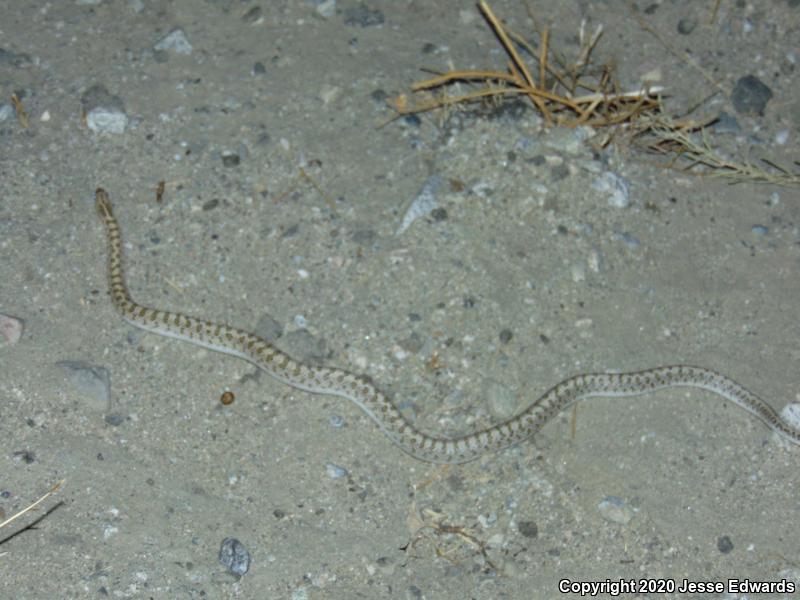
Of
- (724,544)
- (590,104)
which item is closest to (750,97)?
(590,104)

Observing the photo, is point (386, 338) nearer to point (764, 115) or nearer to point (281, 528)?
point (281, 528)

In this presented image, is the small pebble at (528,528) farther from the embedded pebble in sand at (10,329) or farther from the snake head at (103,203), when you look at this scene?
the snake head at (103,203)

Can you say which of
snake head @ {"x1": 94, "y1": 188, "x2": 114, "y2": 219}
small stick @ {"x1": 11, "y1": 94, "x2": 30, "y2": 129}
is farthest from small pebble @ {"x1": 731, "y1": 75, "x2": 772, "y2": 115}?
small stick @ {"x1": 11, "y1": 94, "x2": 30, "y2": 129}

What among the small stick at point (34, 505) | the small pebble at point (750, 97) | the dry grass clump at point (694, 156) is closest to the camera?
the small stick at point (34, 505)

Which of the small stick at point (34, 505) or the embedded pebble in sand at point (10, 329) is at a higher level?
the embedded pebble in sand at point (10, 329)

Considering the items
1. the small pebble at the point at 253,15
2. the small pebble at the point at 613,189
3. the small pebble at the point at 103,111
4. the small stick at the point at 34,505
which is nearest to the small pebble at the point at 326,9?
the small pebble at the point at 253,15

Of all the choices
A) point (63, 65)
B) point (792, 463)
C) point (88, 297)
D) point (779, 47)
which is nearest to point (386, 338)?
point (88, 297)
